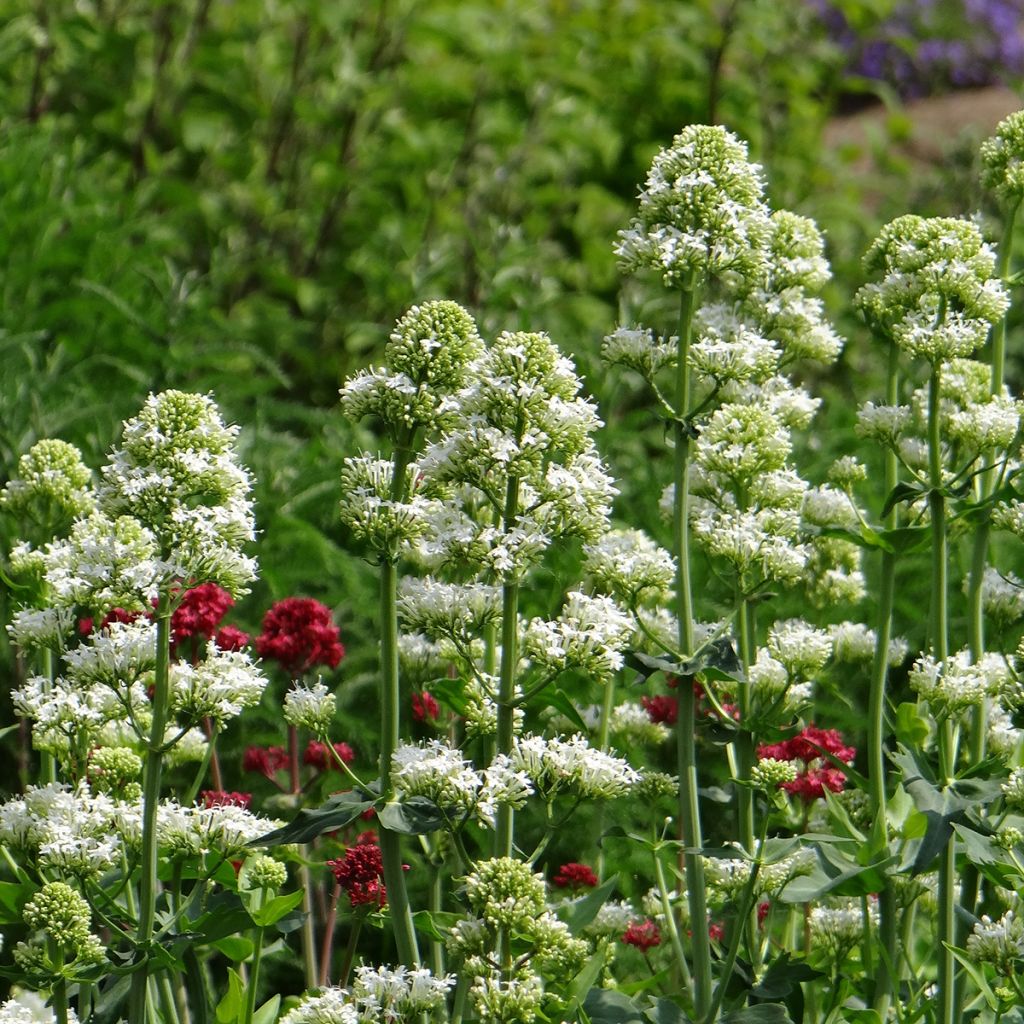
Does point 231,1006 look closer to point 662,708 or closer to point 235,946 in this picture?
point 235,946

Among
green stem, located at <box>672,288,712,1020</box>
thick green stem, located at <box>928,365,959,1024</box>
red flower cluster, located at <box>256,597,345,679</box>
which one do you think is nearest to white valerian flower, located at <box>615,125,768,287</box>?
green stem, located at <box>672,288,712,1020</box>

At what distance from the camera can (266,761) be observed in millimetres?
4074

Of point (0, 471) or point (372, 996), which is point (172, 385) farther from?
point (372, 996)

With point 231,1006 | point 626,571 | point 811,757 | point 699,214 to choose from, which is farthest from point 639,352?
point 231,1006

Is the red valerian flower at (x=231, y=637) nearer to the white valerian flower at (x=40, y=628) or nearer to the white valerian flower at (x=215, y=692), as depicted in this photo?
the white valerian flower at (x=40, y=628)

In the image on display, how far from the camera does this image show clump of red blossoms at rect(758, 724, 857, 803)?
354 cm

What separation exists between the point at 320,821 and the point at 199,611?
3.15ft

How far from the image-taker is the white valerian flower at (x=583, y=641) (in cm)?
270

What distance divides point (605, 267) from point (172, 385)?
3499mm

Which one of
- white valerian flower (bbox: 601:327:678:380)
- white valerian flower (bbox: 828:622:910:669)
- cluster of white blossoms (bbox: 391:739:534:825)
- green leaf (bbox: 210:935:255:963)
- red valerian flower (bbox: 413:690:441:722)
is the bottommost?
green leaf (bbox: 210:935:255:963)

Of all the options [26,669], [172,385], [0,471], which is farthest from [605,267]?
[26,669]

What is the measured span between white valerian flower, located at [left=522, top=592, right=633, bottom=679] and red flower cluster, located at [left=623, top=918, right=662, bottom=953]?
1220mm

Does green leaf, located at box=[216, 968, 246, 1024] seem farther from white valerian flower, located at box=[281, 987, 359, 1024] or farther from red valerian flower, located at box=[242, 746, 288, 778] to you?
red valerian flower, located at box=[242, 746, 288, 778]

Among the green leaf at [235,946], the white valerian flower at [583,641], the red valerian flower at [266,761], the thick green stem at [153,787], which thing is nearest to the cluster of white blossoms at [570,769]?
the white valerian flower at [583,641]
